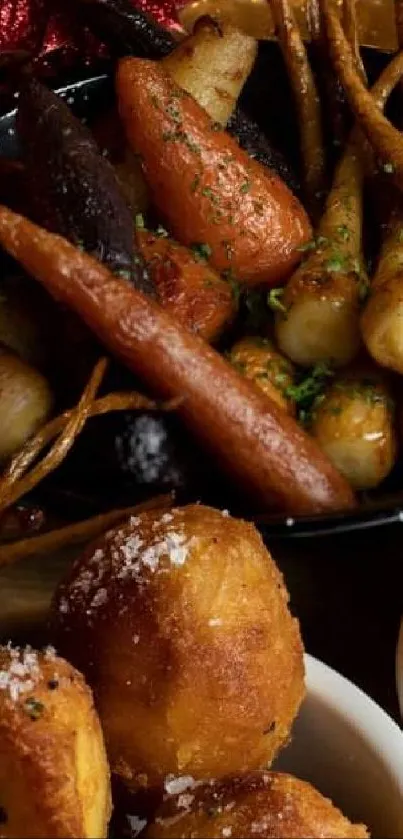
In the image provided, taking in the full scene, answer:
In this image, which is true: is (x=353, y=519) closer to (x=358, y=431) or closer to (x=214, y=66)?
(x=358, y=431)

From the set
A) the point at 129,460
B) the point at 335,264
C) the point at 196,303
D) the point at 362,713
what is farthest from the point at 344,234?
the point at 362,713

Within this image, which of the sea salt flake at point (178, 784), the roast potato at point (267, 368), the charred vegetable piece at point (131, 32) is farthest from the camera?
the charred vegetable piece at point (131, 32)

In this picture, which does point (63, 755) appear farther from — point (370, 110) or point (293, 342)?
point (370, 110)

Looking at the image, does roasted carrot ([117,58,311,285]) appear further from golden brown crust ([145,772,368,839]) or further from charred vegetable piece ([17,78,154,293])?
golden brown crust ([145,772,368,839])

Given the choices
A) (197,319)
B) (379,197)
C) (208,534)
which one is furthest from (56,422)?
(379,197)

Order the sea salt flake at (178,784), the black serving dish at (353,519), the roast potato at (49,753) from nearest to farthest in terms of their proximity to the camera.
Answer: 1. the roast potato at (49,753)
2. the sea salt flake at (178,784)
3. the black serving dish at (353,519)

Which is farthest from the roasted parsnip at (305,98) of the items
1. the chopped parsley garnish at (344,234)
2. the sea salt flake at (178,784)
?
the sea salt flake at (178,784)

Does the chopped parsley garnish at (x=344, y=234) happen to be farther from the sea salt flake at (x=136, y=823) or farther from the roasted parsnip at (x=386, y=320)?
the sea salt flake at (x=136, y=823)
